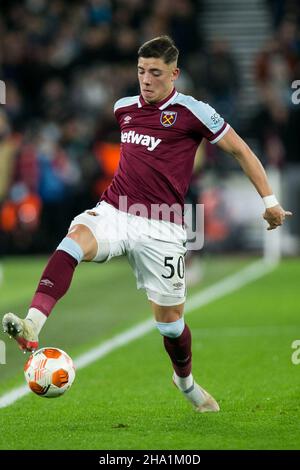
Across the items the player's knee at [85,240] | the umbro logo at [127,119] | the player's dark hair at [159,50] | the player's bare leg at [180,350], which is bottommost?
the player's bare leg at [180,350]

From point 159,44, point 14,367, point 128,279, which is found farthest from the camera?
point 128,279

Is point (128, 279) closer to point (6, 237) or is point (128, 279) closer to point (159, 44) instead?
point (6, 237)

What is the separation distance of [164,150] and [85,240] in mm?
831

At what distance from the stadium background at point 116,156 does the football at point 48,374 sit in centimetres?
292

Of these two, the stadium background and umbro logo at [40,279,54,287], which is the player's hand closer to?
umbro logo at [40,279,54,287]

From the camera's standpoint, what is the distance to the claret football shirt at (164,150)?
7.61 meters

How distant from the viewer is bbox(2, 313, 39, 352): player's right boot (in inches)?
259

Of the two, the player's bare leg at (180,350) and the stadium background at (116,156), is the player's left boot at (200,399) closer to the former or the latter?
the player's bare leg at (180,350)

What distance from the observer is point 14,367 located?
1006 centimetres

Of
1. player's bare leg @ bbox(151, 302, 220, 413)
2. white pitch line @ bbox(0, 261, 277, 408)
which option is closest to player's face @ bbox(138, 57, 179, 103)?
player's bare leg @ bbox(151, 302, 220, 413)

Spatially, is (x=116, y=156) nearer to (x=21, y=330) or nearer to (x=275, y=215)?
(x=275, y=215)

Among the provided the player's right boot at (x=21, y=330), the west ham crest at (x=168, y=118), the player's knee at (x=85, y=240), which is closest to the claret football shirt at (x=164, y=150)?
the west ham crest at (x=168, y=118)

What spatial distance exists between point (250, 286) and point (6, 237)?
6381mm
